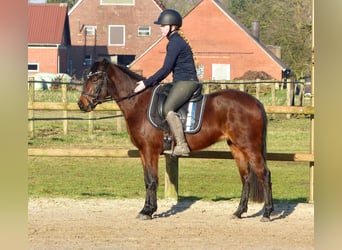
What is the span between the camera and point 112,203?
8672 millimetres

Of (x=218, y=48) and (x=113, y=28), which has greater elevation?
(x=113, y=28)

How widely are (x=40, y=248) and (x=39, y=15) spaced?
166 feet

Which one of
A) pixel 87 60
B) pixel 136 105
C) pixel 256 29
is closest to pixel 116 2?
pixel 87 60

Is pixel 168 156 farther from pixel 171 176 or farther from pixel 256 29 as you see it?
pixel 256 29

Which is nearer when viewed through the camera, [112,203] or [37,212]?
[37,212]

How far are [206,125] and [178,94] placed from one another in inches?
19.6

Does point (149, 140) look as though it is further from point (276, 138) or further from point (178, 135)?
point (276, 138)

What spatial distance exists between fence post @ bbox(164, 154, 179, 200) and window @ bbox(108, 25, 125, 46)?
168 feet

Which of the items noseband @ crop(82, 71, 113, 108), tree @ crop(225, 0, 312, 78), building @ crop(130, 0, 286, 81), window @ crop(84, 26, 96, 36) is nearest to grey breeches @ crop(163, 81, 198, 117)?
noseband @ crop(82, 71, 113, 108)

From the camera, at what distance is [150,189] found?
7.77 m

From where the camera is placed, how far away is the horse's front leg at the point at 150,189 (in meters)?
7.64

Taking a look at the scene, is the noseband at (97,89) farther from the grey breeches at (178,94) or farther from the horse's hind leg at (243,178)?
the horse's hind leg at (243,178)

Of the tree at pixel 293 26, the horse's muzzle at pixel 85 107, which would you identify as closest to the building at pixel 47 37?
the tree at pixel 293 26
